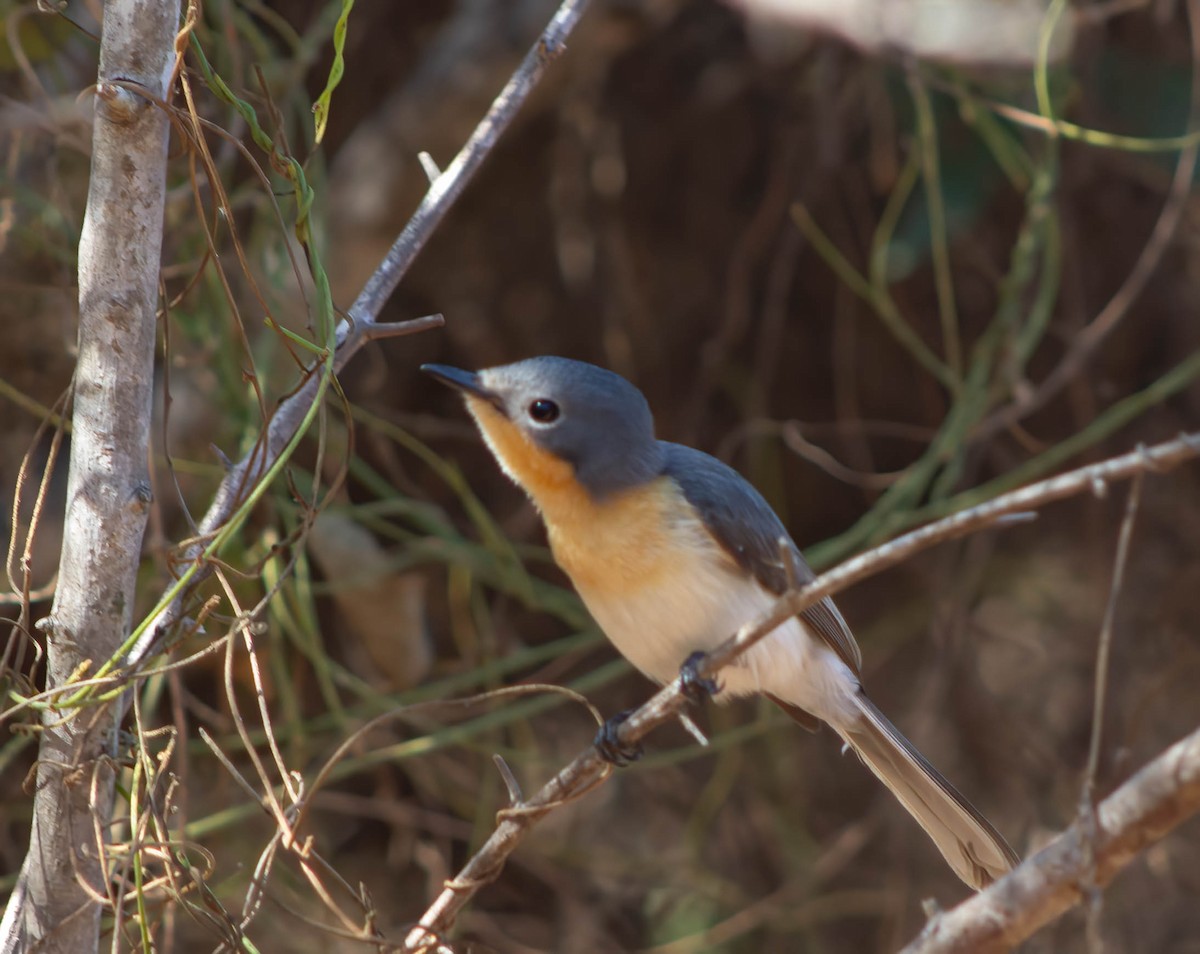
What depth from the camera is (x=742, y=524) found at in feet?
8.13

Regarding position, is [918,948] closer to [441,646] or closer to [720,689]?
[720,689]

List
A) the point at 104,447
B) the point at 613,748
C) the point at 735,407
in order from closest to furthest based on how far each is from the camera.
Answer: the point at 104,447 < the point at 613,748 < the point at 735,407

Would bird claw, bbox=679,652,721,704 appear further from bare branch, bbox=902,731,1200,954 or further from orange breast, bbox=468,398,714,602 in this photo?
bare branch, bbox=902,731,1200,954

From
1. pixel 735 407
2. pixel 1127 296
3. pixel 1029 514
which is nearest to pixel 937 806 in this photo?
pixel 1029 514

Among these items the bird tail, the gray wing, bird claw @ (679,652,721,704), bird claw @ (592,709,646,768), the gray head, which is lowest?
the bird tail

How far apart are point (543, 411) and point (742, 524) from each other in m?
0.45

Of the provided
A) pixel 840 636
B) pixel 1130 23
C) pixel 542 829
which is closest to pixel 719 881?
pixel 542 829

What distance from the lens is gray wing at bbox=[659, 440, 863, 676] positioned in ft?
8.08

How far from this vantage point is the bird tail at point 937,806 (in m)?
2.28

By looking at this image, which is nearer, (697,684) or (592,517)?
(697,684)

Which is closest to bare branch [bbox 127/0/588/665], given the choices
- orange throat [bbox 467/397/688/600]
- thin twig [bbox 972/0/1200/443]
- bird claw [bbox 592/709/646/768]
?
orange throat [bbox 467/397/688/600]

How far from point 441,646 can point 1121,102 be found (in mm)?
2709

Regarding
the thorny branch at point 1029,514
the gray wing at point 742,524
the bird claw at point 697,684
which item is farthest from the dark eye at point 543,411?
the thorny branch at point 1029,514

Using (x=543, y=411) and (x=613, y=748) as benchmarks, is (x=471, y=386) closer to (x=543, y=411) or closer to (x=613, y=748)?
(x=543, y=411)
